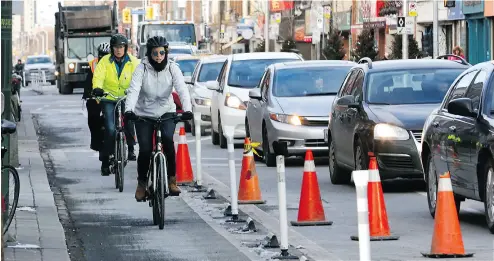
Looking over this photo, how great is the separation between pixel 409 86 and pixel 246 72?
32.4 feet

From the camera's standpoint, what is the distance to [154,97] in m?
14.3

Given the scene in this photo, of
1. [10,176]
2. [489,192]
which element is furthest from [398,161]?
[10,176]

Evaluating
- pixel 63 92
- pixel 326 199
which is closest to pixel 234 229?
pixel 326 199

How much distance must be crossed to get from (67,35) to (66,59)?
5.02 feet

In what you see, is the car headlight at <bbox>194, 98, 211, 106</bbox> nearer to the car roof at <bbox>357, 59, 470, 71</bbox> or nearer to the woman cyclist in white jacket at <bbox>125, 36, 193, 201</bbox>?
the car roof at <bbox>357, 59, 470, 71</bbox>

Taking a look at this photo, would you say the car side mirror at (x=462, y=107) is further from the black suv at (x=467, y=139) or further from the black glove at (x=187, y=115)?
the black glove at (x=187, y=115)

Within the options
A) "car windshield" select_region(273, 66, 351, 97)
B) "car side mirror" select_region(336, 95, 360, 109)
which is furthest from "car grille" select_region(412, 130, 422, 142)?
"car windshield" select_region(273, 66, 351, 97)

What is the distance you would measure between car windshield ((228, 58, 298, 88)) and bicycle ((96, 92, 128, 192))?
8.34 m

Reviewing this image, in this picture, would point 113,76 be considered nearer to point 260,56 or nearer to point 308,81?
point 308,81

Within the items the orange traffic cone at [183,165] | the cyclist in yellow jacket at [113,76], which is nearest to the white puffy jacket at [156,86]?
the cyclist in yellow jacket at [113,76]

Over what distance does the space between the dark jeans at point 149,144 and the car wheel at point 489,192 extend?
3030 mm

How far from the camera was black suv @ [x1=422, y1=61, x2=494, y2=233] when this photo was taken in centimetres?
1263

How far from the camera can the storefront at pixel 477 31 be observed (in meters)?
51.3

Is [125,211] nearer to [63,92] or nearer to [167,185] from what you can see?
[167,185]
